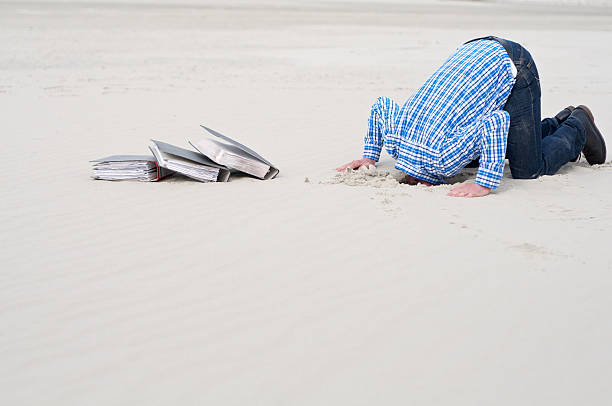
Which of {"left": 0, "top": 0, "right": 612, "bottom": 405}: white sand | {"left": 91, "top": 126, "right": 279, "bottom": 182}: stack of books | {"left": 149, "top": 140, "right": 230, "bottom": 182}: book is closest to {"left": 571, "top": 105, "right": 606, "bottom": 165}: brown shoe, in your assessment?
{"left": 0, "top": 0, "right": 612, "bottom": 405}: white sand

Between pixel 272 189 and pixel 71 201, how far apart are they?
1.52 meters

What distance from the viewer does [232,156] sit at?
5.09m

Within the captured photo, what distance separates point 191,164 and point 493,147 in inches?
91.9

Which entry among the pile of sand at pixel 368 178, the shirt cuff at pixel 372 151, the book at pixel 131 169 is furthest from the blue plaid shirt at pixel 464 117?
the book at pixel 131 169

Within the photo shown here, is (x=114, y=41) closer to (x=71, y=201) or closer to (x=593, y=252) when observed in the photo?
(x=71, y=201)

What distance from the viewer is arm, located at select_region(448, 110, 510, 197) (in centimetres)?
451

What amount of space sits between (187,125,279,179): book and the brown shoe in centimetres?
280

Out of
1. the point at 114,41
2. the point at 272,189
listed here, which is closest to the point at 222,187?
the point at 272,189

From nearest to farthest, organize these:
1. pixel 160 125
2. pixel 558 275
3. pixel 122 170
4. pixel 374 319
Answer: pixel 374 319
pixel 558 275
pixel 122 170
pixel 160 125

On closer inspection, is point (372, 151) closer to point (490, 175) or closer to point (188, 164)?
point (490, 175)

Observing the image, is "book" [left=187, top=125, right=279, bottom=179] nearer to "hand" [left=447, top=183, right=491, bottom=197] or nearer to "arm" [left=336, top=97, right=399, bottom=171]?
"arm" [left=336, top=97, right=399, bottom=171]

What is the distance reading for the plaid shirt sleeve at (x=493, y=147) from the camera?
14.8 ft

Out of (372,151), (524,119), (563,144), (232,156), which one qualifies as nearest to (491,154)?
(524,119)

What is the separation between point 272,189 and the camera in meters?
4.98
